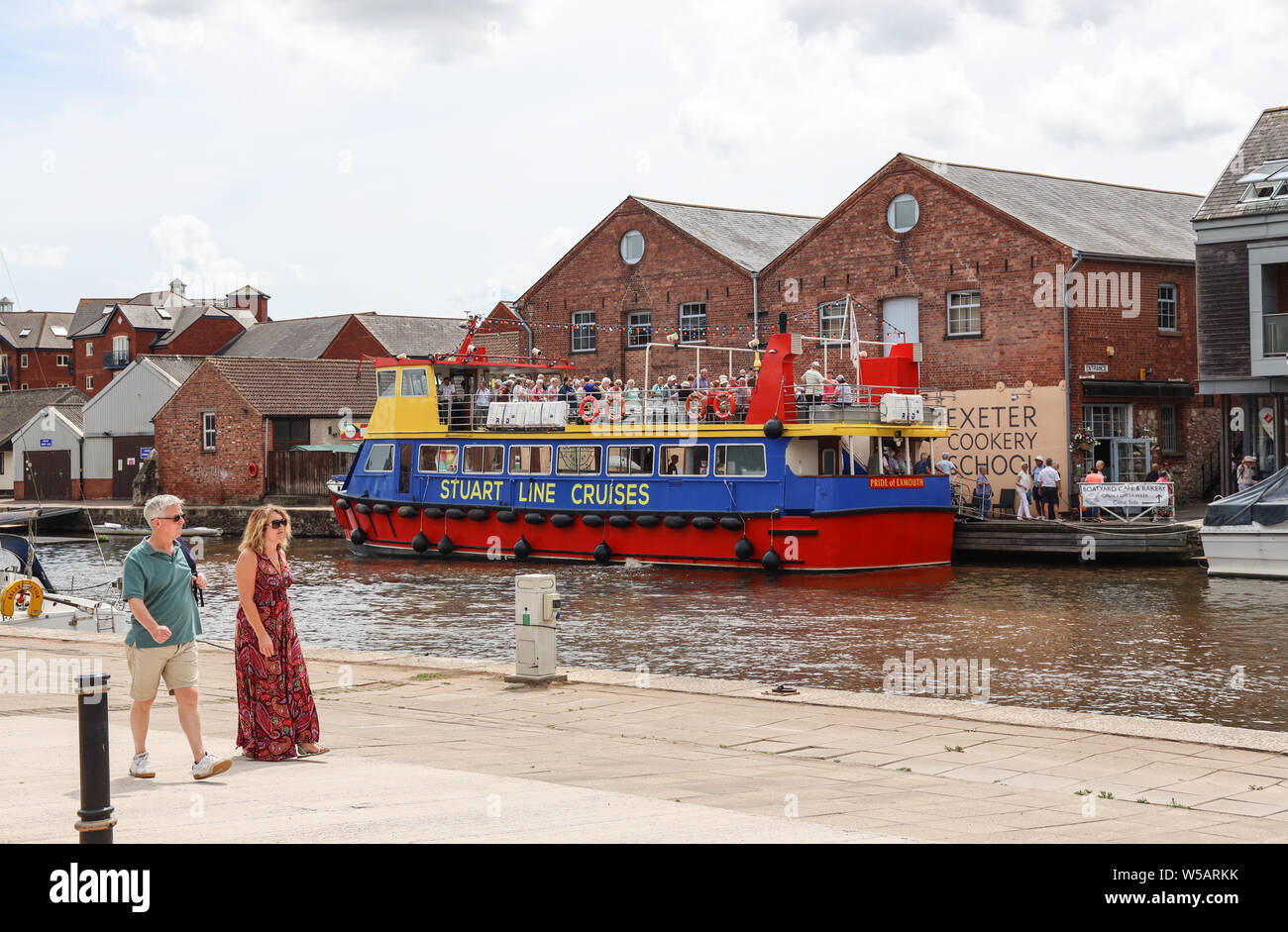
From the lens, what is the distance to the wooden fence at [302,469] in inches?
1914

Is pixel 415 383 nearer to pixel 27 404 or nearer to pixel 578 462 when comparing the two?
pixel 578 462

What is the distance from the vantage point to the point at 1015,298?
35375 mm

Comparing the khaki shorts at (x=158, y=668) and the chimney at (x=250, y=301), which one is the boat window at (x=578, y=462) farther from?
the chimney at (x=250, y=301)

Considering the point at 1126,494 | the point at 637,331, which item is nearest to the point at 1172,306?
the point at 1126,494

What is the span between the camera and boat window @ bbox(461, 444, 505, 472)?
33.5 meters

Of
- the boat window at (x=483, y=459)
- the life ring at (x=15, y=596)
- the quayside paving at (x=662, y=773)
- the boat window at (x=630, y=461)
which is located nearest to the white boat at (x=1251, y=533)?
the boat window at (x=630, y=461)

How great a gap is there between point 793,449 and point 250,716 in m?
20.4

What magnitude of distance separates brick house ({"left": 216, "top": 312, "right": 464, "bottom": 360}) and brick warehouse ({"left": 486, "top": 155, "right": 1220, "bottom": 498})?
35.6 m

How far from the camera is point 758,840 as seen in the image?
6.25 meters

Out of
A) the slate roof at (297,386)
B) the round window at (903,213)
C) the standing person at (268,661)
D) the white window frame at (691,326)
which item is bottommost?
the standing person at (268,661)

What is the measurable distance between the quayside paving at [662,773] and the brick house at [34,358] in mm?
96404

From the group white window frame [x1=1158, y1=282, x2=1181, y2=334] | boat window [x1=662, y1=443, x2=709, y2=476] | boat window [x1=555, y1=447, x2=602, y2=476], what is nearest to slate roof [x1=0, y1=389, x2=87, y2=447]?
boat window [x1=555, y1=447, x2=602, y2=476]

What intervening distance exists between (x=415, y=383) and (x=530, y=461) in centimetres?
407
